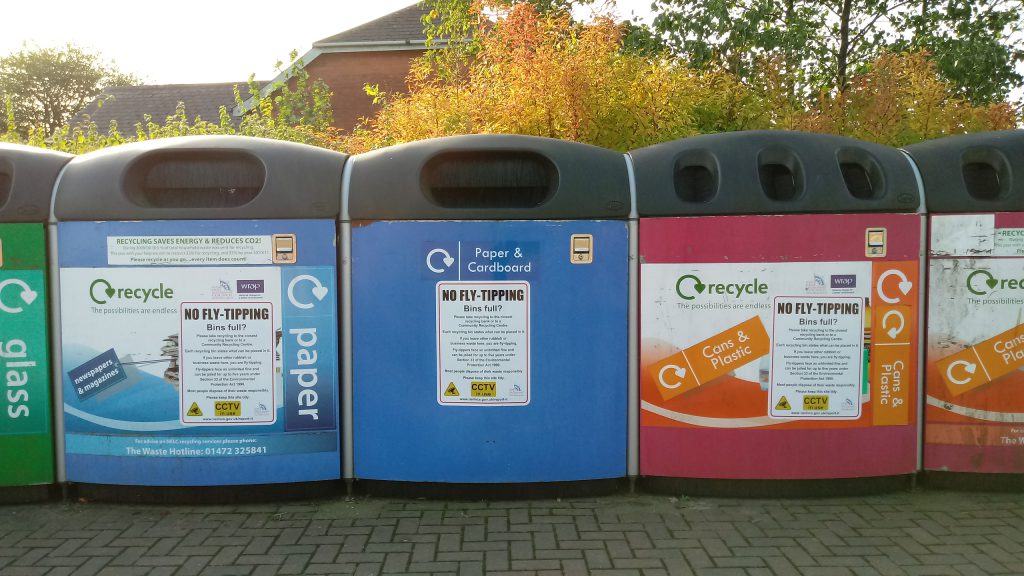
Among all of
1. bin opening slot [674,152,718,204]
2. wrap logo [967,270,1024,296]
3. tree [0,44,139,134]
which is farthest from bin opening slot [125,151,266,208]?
tree [0,44,139,134]

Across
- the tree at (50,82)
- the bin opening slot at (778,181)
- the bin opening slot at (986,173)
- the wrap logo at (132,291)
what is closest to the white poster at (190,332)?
the wrap logo at (132,291)

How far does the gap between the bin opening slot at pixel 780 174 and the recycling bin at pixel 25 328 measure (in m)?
3.56

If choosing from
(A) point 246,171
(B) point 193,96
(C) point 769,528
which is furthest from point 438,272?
(B) point 193,96

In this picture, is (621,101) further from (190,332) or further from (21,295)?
(21,295)

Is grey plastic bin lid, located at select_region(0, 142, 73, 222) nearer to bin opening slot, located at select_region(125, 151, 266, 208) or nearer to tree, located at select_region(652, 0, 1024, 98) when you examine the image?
bin opening slot, located at select_region(125, 151, 266, 208)

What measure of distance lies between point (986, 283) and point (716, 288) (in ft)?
4.47

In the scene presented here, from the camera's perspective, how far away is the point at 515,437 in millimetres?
3604

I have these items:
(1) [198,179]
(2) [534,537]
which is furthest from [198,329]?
(2) [534,537]

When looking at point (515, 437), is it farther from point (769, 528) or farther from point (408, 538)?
point (769, 528)

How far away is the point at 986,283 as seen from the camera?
364 centimetres

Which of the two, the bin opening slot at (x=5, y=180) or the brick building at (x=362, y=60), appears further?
the brick building at (x=362, y=60)

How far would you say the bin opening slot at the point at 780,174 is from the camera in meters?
3.69

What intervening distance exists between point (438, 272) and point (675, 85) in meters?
3.76

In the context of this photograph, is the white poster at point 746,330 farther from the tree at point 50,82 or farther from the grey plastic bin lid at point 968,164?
the tree at point 50,82
